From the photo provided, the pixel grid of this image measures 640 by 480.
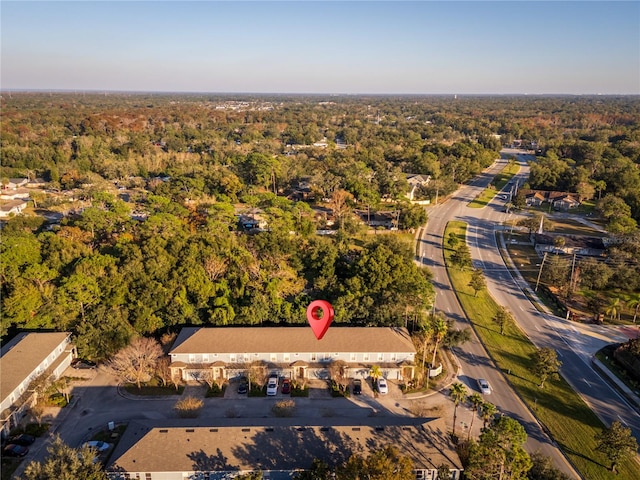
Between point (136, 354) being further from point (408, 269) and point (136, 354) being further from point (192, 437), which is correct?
point (408, 269)

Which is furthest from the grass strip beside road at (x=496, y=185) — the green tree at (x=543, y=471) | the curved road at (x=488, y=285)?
the green tree at (x=543, y=471)

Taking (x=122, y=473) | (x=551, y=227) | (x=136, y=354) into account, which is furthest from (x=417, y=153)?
(x=122, y=473)

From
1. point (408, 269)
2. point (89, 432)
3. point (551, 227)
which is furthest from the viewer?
point (551, 227)

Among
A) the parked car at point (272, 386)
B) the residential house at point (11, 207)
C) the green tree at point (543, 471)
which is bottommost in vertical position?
the parked car at point (272, 386)

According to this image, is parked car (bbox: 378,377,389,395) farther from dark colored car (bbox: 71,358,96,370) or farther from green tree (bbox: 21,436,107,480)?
dark colored car (bbox: 71,358,96,370)

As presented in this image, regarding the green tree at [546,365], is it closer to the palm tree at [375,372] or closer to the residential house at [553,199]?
the palm tree at [375,372]

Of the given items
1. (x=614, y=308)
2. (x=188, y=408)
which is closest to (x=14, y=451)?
(x=188, y=408)

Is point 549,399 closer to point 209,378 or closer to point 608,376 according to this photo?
point 608,376

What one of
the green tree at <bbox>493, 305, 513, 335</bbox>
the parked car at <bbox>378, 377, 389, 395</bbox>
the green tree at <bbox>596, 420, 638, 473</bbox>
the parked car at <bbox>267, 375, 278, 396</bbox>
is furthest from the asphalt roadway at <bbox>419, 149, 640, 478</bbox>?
the parked car at <bbox>267, 375, 278, 396</bbox>
